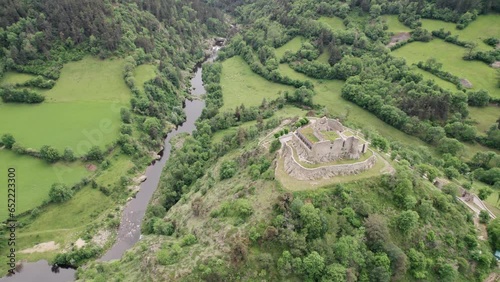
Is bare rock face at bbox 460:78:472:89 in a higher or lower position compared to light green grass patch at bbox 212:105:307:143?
higher

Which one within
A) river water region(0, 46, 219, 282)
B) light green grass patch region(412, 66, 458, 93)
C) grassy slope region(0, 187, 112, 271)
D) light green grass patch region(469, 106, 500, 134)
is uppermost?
light green grass patch region(412, 66, 458, 93)

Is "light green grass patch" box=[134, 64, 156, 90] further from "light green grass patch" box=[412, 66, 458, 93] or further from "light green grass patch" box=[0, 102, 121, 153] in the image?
"light green grass patch" box=[412, 66, 458, 93]

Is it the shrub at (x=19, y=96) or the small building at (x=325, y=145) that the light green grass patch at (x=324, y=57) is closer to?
the small building at (x=325, y=145)

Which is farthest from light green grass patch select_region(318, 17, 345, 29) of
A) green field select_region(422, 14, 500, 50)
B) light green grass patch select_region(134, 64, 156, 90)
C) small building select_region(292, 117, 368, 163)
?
small building select_region(292, 117, 368, 163)

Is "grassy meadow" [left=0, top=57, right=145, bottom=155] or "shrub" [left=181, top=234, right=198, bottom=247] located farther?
"grassy meadow" [left=0, top=57, right=145, bottom=155]

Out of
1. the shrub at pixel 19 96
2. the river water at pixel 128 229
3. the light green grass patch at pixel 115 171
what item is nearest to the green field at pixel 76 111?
the shrub at pixel 19 96

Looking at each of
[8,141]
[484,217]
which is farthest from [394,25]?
[8,141]

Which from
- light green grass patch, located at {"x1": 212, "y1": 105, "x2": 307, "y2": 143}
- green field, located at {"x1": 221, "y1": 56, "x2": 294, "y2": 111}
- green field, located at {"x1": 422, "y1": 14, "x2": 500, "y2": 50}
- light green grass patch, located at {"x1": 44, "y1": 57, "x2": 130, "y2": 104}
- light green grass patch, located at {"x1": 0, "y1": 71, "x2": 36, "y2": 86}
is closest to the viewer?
light green grass patch, located at {"x1": 212, "y1": 105, "x2": 307, "y2": 143}
